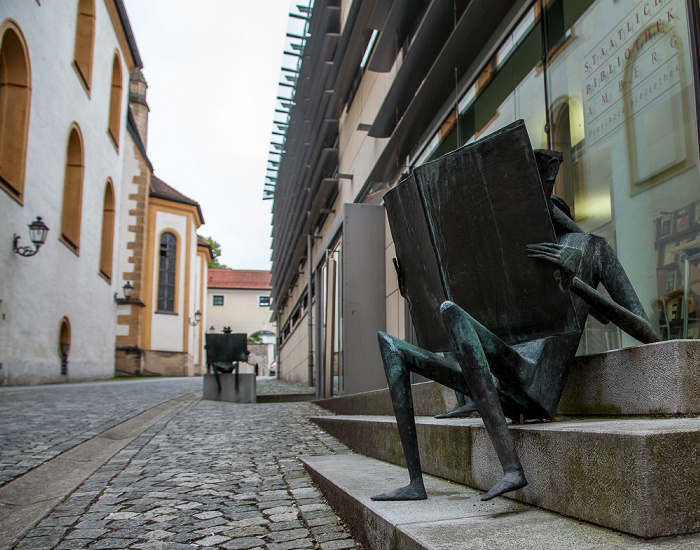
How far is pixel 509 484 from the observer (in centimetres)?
202

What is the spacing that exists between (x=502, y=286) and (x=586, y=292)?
311mm

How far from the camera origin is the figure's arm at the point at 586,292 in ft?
7.43

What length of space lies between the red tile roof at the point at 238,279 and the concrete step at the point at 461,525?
7573 cm

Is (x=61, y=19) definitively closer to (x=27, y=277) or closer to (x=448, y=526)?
(x=27, y=277)

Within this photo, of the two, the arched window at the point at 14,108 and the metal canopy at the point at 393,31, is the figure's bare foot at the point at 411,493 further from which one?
the arched window at the point at 14,108

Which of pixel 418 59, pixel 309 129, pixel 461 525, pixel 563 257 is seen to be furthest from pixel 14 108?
pixel 461 525

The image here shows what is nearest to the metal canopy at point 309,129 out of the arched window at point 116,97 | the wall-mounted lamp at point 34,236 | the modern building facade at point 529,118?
the modern building facade at point 529,118

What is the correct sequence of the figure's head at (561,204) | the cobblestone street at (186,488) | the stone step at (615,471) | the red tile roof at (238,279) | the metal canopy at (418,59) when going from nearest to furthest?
the stone step at (615,471) → the figure's head at (561,204) → the cobblestone street at (186,488) → the metal canopy at (418,59) → the red tile roof at (238,279)

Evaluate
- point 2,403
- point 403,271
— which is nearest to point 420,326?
point 403,271

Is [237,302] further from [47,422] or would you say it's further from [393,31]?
[47,422]

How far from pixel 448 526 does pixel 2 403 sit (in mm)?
9264

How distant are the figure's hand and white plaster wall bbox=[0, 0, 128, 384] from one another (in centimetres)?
1478

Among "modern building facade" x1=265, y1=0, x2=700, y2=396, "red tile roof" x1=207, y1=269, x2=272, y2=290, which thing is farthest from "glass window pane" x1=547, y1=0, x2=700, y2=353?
"red tile roof" x1=207, y1=269, x2=272, y2=290

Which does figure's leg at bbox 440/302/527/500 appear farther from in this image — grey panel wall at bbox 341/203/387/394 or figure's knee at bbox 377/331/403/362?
grey panel wall at bbox 341/203/387/394
